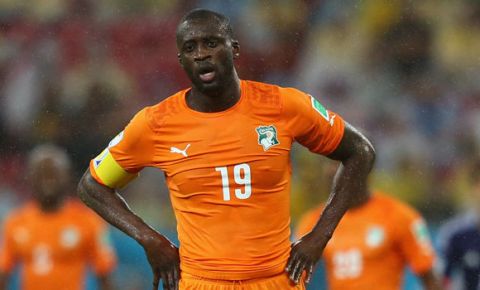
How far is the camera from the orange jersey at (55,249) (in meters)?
7.91

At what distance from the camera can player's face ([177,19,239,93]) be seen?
416 cm

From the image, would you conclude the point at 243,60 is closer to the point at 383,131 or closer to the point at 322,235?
the point at 383,131

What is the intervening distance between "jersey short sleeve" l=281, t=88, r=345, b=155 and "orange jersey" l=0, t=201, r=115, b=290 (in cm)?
390

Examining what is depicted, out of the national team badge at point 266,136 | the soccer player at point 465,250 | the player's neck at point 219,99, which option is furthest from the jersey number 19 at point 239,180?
the soccer player at point 465,250

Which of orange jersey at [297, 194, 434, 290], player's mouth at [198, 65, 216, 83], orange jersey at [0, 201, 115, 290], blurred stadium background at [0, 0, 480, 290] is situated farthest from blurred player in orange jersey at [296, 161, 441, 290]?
blurred stadium background at [0, 0, 480, 290]

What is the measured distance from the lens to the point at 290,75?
34.5 ft

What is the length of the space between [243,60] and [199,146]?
6496mm

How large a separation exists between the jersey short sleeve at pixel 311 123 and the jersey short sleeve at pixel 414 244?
234 cm

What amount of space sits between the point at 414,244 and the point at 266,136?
2.61 m

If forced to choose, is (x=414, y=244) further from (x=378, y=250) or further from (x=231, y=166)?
(x=231, y=166)

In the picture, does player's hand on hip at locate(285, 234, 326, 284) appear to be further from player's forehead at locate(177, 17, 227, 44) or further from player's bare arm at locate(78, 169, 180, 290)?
player's forehead at locate(177, 17, 227, 44)

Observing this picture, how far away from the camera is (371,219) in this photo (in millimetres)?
6793

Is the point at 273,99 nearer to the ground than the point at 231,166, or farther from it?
farther from it

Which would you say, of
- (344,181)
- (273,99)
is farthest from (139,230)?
(344,181)
